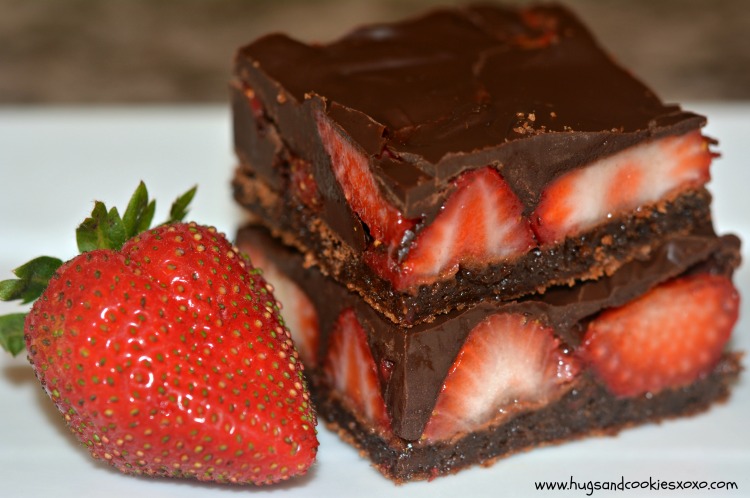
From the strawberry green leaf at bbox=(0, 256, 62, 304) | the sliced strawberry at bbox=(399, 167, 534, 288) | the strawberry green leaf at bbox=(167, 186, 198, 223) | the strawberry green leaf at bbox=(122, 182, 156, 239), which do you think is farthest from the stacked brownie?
the strawberry green leaf at bbox=(0, 256, 62, 304)

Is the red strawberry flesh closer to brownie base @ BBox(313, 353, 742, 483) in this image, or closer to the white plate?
the white plate

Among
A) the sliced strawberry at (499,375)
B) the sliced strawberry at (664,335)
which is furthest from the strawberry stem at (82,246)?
the sliced strawberry at (664,335)

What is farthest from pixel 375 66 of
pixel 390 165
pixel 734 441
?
pixel 734 441

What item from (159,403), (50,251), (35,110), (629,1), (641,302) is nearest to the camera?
(159,403)

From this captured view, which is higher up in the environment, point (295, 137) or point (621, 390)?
point (295, 137)

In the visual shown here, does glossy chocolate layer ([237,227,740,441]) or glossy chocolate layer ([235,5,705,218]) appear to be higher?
glossy chocolate layer ([235,5,705,218])

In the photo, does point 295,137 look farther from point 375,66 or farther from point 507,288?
point 507,288
